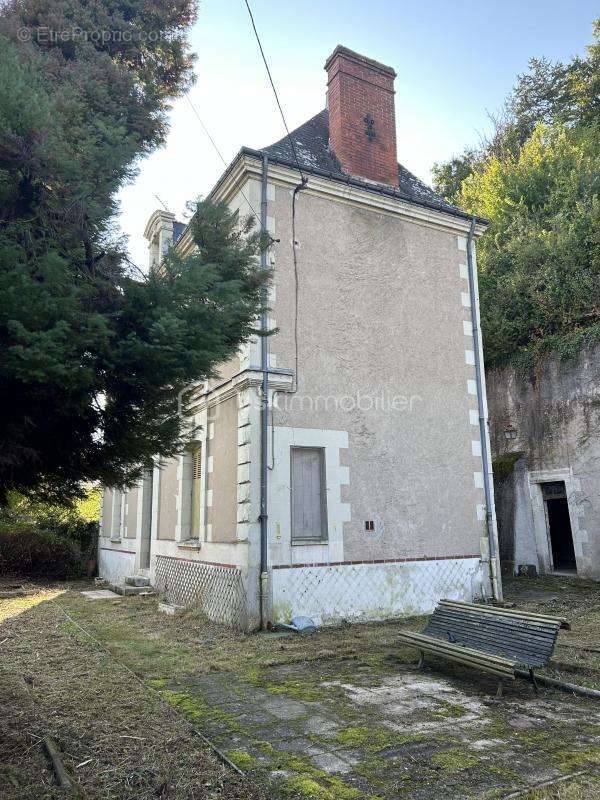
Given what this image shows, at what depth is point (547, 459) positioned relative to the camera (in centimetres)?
1271

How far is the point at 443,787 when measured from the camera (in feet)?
11.2

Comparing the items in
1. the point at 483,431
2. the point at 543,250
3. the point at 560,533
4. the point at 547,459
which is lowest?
the point at 560,533

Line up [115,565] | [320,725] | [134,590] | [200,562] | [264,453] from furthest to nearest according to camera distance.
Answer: [115,565] → [134,590] → [200,562] → [264,453] → [320,725]

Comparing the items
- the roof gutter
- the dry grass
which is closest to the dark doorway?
the roof gutter

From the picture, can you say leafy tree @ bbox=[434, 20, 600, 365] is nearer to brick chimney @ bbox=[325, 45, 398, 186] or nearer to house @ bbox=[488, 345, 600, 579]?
house @ bbox=[488, 345, 600, 579]

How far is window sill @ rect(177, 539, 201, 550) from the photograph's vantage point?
9.90 m

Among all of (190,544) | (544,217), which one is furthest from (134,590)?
(544,217)

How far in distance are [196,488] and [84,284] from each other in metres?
7.46

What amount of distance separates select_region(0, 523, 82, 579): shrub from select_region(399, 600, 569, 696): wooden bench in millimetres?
12116

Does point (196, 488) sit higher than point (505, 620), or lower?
higher

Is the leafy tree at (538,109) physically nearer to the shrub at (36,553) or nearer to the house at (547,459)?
the house at (547,459)

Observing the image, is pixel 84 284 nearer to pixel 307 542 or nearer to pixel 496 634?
pixel 496 634

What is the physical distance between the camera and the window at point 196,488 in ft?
35.1

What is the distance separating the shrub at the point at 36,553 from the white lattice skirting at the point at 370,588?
31.9 feet
